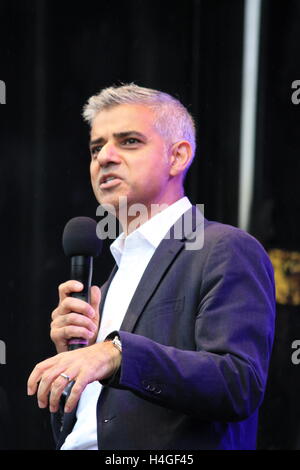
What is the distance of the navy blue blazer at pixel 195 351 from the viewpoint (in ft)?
4.53

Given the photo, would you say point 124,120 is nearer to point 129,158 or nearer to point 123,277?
point 129,158

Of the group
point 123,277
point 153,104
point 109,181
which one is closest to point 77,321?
point 123,277

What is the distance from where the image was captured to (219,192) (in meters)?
2.80

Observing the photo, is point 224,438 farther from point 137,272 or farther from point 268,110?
point 268,110

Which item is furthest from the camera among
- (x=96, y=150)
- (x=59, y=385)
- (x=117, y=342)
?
(x=96, y=150)

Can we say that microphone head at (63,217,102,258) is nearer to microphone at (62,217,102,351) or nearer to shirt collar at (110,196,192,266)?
microphone at (62,217,102,351)

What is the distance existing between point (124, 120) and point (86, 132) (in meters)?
0.67

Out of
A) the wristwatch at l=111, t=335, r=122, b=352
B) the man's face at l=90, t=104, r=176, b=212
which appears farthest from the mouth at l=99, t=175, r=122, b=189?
the wristwatch at l=111, t=335, r=122, b=352

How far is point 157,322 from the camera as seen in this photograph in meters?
1.60

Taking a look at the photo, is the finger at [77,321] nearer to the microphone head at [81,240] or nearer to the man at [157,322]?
the man at [157,322]

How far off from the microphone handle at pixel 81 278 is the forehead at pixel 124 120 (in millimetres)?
474

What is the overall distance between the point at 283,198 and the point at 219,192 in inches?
11.0

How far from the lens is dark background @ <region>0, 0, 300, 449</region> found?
2.46 metres

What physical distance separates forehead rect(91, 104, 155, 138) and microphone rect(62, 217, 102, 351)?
34 centimetres
